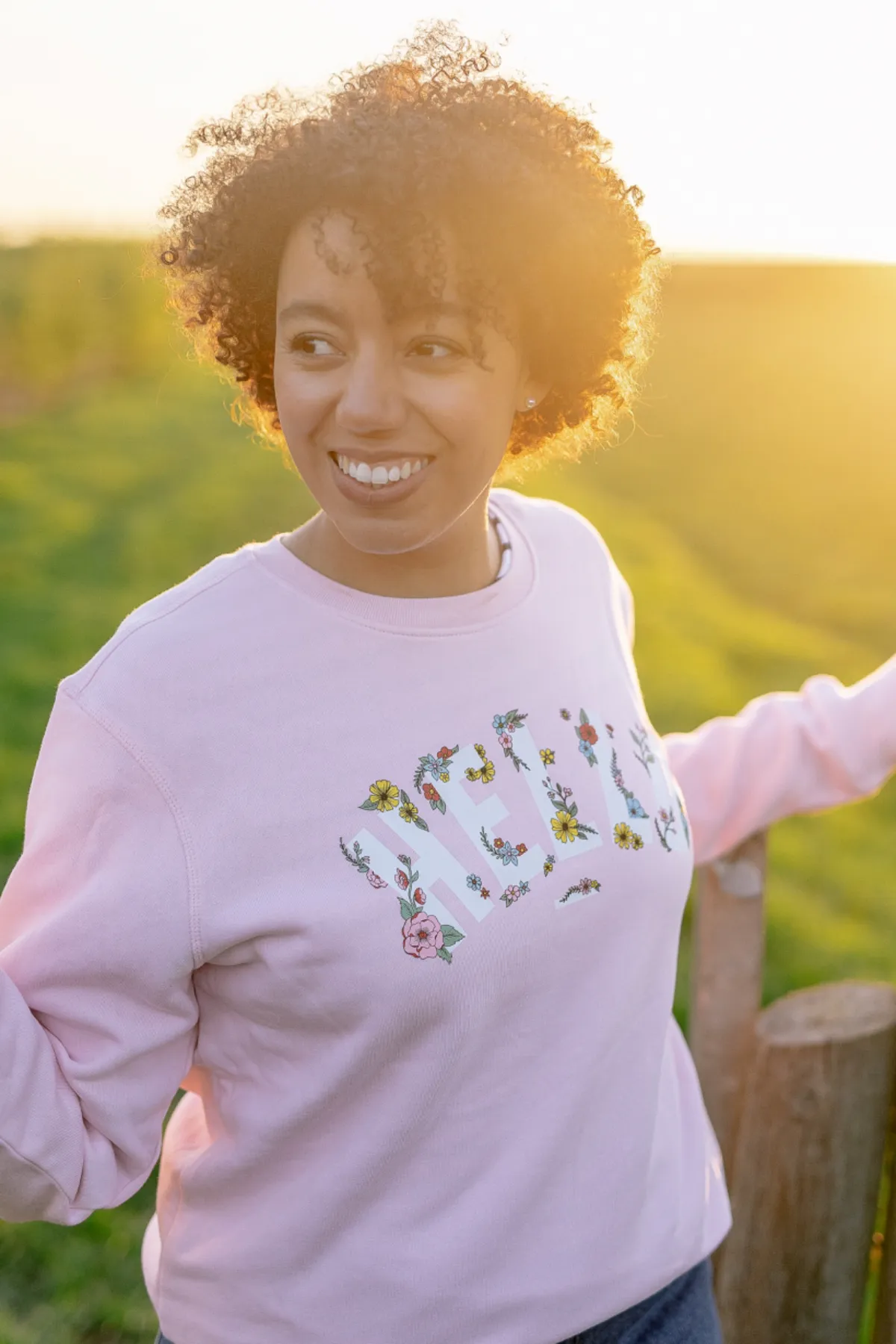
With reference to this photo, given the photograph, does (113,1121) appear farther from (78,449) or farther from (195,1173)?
(78,449)

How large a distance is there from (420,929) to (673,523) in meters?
Answer: 8.04

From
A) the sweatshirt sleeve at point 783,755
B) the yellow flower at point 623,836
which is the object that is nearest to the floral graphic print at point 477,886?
the yellow flower at point 623,836

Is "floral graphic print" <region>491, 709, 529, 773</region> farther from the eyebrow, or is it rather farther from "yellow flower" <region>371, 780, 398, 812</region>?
the eyebrow

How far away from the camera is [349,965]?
135cm

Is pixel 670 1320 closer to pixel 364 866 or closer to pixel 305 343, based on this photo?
pixel 364 866

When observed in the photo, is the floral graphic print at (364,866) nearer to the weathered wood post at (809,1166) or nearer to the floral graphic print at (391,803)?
the floral graphic print at (391,803)

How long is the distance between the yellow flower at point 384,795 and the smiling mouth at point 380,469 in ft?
1.05

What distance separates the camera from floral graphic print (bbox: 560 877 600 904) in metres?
1.49

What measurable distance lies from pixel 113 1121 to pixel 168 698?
455 mm

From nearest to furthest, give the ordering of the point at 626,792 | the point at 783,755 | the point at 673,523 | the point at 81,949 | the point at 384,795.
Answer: the point at 81,949, the point at 384,795, the point at 626,792, the point at 783,755, the point at 673,523

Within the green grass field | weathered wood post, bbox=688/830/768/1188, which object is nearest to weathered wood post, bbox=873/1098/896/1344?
weathered wood post, bbox=688/830/768/1188

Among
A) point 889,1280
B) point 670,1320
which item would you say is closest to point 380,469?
point 670,1320

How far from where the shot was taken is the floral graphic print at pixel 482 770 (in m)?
1.47

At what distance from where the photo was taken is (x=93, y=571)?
326 inches
